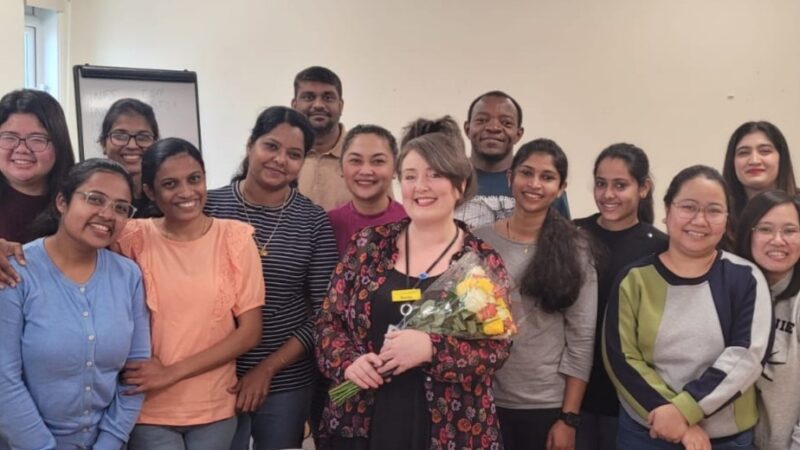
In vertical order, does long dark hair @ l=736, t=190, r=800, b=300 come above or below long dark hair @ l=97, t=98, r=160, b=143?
below

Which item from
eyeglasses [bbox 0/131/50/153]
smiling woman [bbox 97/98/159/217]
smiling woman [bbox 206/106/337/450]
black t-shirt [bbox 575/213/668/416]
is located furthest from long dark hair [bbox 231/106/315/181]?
black t-shirt [bbox 575/213/668/416]

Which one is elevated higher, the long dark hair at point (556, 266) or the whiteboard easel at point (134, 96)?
the whiteboard easel at point (134, 96)

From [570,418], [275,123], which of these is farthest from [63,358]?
[570,418]

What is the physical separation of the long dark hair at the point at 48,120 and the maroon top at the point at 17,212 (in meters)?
0.03

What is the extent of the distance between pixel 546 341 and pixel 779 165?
4.52ft

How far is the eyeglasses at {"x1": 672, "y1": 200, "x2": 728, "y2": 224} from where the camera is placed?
1984mm

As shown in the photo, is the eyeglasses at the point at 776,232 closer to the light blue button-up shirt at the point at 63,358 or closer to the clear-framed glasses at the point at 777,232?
the clear-framed glasses at the point at 777,232

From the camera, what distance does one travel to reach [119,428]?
1.74 metres

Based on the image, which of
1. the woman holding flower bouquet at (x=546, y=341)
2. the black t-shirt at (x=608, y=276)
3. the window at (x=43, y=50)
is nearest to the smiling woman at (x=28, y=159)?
the woman holding flower bouquet at (x=546, y=341)

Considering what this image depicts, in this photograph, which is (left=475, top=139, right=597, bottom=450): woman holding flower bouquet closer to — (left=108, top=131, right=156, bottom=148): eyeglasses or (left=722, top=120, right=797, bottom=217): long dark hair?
(left=722, top=120, right=797, bottom=217): long dark hair

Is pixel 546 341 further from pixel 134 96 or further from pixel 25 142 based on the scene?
pixel 134 96

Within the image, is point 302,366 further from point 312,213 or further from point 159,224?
point 159,224

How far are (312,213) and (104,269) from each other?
70cm

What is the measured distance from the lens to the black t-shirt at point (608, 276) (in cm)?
227
